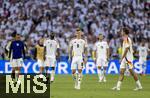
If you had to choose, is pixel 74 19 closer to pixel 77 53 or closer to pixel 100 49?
pixel 100 49

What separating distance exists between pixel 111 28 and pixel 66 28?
3200 millimetres

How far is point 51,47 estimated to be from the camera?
1153 inches

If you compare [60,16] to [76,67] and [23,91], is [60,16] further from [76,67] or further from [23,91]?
[23,91]

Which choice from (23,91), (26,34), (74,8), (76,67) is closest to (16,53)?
(76,67)

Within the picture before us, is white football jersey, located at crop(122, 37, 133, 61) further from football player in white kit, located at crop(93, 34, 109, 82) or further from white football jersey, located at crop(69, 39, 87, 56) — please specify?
football player in white kit, located at crop(93, 34, 109, 82)

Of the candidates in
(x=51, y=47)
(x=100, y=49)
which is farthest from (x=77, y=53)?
(x=100, y=49)

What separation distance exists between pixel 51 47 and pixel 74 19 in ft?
50.1

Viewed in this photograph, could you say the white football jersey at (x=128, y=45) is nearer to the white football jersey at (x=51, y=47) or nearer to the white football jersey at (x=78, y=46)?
the white football jersey at (x=78, y=46)

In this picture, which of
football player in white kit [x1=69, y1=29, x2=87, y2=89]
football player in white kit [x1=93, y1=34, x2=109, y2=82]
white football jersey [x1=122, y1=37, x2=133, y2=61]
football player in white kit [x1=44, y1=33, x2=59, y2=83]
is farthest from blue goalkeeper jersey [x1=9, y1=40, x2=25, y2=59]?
football player in white kit [x1=93, y1=34, x2=109, y2=82]

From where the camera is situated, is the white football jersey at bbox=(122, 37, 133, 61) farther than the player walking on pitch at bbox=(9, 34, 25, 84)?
No

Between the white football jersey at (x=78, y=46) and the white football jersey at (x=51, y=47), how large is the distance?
269cm

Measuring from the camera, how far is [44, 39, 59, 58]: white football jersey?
29.2 m

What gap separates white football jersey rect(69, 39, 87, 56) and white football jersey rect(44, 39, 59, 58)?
2685 millimetres

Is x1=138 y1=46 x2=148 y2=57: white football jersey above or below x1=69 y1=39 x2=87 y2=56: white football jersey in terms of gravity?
below
